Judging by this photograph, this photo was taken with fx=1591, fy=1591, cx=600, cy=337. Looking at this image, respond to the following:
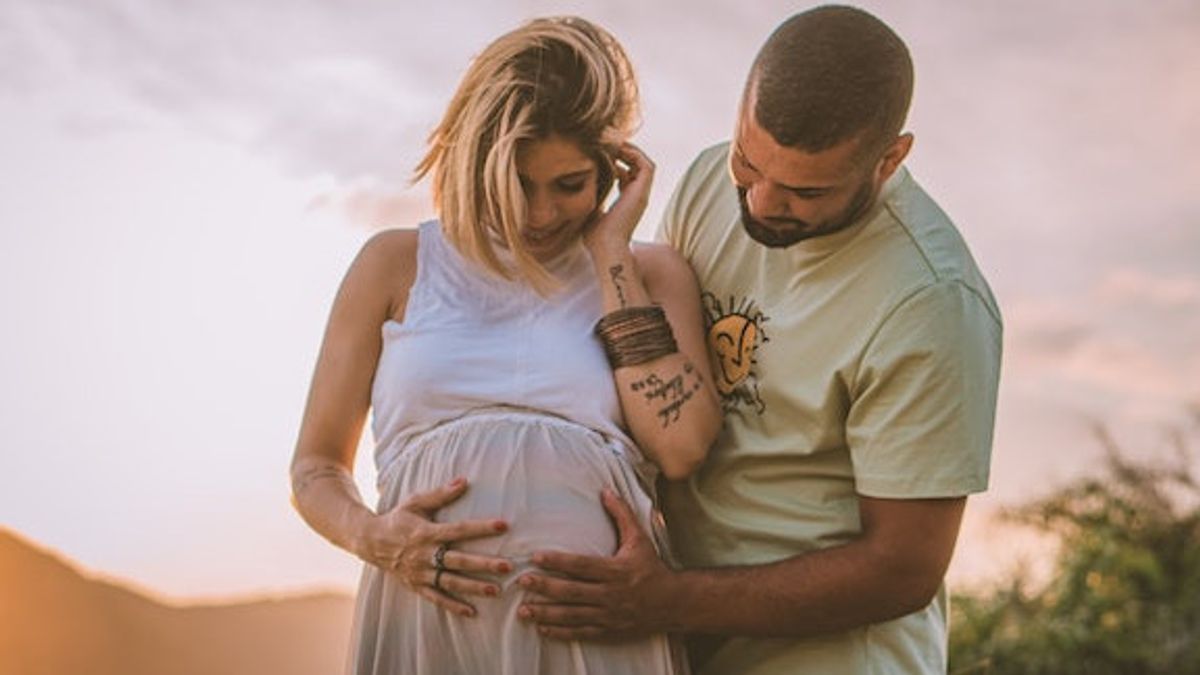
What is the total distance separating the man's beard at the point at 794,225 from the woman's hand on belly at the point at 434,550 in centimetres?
73

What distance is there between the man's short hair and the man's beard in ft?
0.30

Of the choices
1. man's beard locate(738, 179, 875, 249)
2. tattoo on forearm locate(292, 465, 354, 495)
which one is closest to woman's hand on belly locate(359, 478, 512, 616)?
tattoo on forearm locate(292, 465, 354, 495)

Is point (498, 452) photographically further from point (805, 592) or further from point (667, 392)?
point (805, 592)

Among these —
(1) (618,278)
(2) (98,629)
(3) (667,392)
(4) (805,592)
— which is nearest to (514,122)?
(1) (618,278)

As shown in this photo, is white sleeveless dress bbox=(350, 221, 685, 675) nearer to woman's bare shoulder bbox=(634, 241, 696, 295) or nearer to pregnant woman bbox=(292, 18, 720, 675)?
pregnant woman bbox=(292, 18, 720, 675)

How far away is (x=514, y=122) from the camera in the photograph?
296cm

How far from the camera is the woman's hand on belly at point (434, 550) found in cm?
280

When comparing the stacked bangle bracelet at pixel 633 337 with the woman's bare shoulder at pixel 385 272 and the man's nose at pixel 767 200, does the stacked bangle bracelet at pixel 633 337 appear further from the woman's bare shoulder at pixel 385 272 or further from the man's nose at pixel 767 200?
the woman's bare shoulder at pixel 385 272

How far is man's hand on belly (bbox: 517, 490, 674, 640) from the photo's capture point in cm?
280

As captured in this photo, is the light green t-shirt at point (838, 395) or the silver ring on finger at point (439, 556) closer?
the silver ring on finger at point (439, 556)

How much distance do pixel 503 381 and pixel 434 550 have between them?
0.34 metres

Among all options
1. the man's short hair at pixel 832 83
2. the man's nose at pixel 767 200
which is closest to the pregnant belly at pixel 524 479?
the man's nose at pixel 767 200

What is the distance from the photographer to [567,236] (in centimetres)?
317

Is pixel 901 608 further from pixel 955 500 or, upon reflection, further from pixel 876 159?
pixel 876 159
